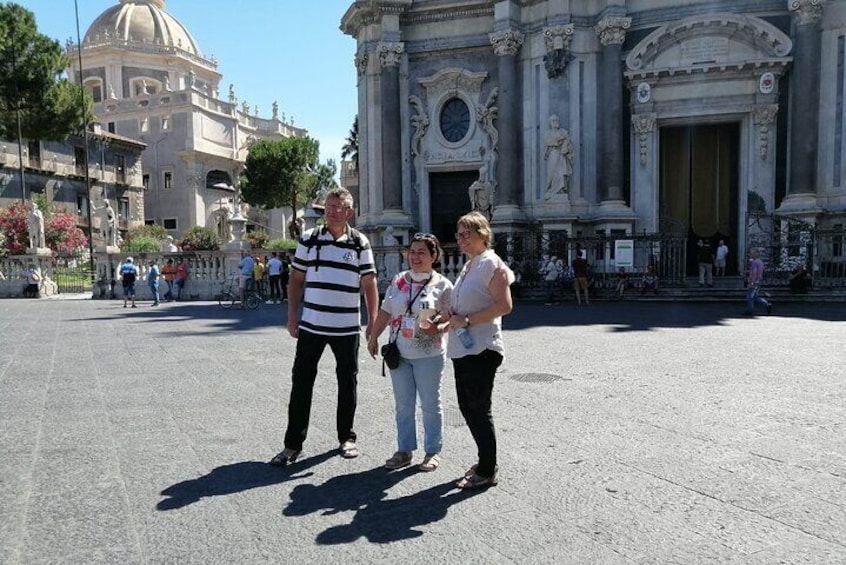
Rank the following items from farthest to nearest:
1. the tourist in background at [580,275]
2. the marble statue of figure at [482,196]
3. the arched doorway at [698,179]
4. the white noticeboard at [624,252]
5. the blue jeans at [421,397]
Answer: the marble statue of figure at [482,196]
the arched doorway at [698,179]
the white noticeboard at [624,252]
the tourist in background at [580,275]
the blue jeans at [421,397]

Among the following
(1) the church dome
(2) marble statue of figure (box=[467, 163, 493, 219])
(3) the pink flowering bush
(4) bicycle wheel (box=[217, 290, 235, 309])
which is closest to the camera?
(4) bicycle wheel (box=[217, 290, 235, 309])

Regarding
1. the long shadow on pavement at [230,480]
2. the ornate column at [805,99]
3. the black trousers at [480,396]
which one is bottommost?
the long shadow on pavement at [230,480]

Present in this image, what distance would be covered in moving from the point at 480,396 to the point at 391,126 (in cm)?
2008

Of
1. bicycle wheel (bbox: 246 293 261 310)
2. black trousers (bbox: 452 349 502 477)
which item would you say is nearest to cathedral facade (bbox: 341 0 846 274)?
bicycle wheel (bbox: 246 293 261 310)

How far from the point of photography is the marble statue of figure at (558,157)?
20.0m

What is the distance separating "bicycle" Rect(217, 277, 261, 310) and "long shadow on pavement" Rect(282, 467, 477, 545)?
13212 mm

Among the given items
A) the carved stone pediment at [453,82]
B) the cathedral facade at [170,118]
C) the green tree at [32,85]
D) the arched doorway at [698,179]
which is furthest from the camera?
the cathedral facade at [170,118]

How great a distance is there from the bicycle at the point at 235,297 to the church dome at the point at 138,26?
55876 mm

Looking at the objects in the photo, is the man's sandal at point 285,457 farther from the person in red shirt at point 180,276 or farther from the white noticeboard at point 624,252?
the person in red shirt at point 180,276

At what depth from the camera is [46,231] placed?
35094mm

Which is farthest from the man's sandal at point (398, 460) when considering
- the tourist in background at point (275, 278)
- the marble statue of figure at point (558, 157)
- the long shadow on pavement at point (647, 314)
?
the marble statue of figure at point (558, 157)

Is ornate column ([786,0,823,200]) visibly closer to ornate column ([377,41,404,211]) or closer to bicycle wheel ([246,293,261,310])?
ornate column ([377,41,404,211])

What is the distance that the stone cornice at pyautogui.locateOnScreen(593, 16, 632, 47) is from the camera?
1967cm

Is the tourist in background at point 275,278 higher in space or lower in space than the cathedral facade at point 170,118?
lower
